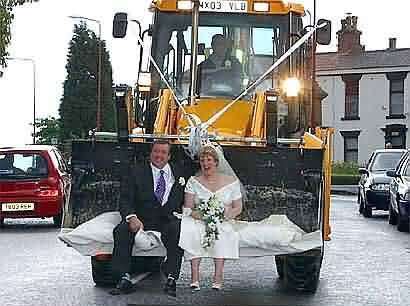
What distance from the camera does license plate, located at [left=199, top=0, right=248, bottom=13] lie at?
43.8 ft

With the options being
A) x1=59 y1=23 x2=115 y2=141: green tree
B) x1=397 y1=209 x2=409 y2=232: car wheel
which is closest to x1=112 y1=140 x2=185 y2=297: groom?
x1=397 y1=209 x2=409 y2=232: car wheel

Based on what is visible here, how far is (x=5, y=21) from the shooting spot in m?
28.1

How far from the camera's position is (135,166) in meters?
11.3

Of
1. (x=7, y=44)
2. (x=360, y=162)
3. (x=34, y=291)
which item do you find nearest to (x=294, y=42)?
(x=34, y=291)

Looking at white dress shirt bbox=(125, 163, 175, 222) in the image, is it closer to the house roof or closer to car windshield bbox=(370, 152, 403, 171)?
car windshield bbox=(370, 152, 403, 171)

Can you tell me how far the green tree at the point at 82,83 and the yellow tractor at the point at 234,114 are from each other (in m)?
72.1

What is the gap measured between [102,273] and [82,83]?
8083 cm

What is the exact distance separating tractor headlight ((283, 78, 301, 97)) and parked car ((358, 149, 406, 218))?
500 inches

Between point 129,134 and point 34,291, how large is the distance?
2.00 metres

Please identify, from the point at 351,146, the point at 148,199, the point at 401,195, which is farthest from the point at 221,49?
the point at 351,146

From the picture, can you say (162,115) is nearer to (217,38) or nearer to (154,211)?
(217,38)

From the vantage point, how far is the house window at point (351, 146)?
61.4 metres

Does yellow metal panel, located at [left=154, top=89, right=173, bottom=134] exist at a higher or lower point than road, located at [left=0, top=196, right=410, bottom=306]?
higher

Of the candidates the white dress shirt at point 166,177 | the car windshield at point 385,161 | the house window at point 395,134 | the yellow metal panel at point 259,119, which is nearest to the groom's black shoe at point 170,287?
the white dress shirt at point 166,177
